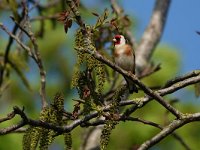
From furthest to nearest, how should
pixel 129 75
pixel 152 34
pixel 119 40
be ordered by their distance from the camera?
pixel 152 34 < pixel 119 40 < pixel 129 75

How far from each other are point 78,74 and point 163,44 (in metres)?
13.4

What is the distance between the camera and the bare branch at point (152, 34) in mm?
6549

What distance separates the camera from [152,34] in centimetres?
685

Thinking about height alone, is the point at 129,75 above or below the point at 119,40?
below

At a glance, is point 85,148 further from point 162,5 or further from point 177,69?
point 177,69

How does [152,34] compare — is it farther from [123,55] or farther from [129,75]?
[129,75]

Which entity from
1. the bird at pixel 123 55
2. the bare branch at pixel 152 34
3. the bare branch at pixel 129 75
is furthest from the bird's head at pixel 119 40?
the bare branch at pixel 129 75

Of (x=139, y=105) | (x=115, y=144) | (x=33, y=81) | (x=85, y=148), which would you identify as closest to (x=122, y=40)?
(x=85, y=148)

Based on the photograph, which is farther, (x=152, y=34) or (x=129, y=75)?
(x=152, y=34)

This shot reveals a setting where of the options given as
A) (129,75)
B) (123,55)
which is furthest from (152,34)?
(129,75)

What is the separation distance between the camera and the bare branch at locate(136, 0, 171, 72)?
258 inches

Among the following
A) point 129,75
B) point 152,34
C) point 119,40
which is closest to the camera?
point 129,75

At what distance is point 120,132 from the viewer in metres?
14.0

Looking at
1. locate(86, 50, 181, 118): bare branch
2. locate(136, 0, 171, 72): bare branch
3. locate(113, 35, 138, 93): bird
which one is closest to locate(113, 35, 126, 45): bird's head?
locate(113, 35, 138, 93): bird
